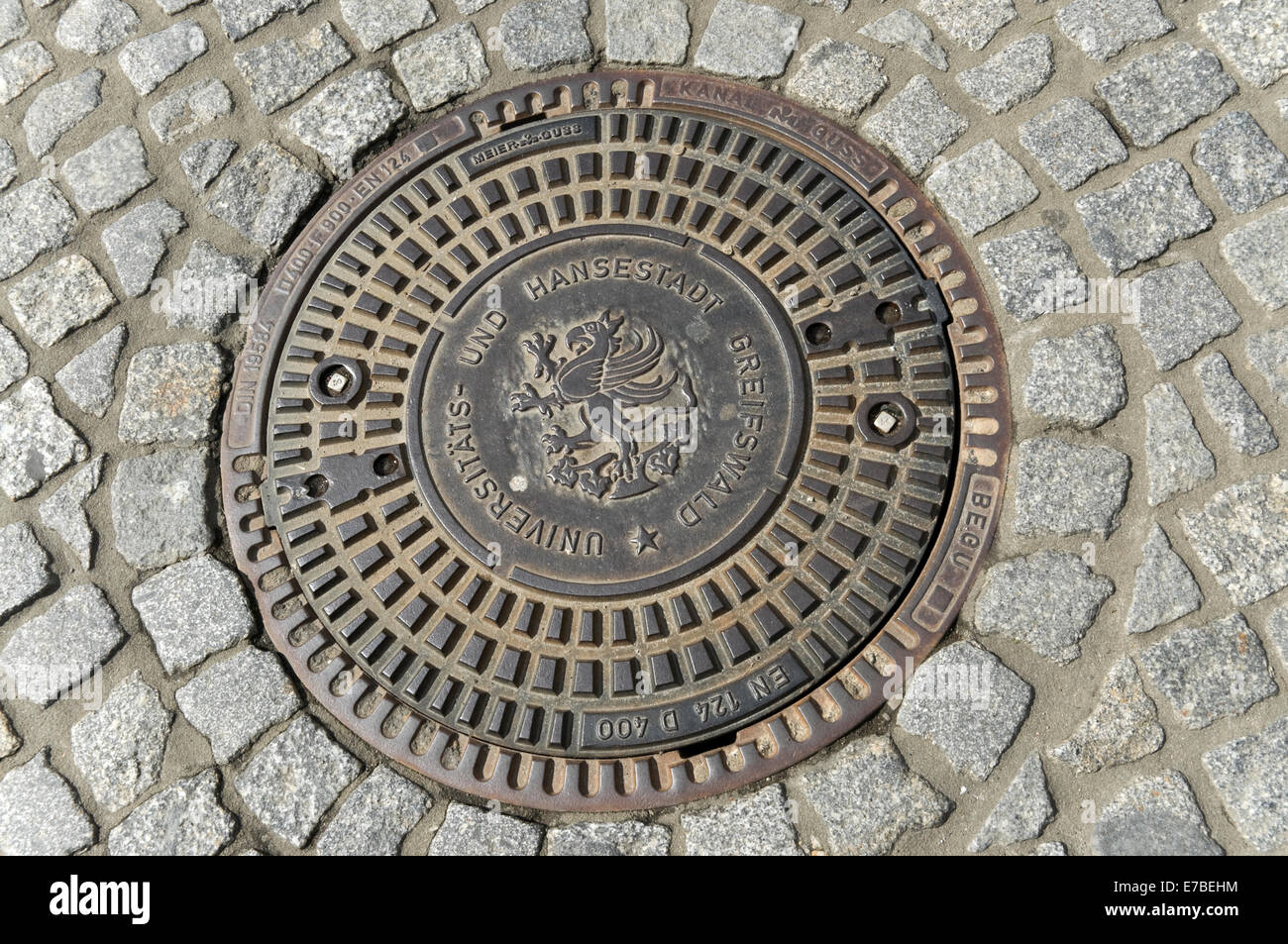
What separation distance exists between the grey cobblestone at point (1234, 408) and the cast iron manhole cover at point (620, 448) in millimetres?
523

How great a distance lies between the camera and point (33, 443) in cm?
292

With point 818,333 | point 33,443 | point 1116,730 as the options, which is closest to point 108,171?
point 33,443

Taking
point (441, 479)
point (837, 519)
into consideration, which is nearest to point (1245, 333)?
point (837, 519)

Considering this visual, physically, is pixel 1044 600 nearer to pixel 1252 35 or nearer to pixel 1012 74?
pixel 1012 74

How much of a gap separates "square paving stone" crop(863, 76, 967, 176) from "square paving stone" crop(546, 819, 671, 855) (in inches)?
78.9

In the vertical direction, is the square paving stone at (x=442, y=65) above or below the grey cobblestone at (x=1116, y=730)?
above

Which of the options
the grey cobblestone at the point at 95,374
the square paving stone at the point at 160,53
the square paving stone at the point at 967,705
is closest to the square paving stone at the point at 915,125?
the square paving stone at the point at 967,705

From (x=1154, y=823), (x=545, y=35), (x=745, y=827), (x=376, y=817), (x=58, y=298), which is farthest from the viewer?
(x=545, y=35)

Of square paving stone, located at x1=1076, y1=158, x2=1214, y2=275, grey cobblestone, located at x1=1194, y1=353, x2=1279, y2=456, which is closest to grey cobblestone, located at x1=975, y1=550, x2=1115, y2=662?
grey cobblestone, located at x1=1194, y1=353, x2=1279, y2=456

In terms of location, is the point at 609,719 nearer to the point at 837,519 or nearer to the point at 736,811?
the point at 736,811

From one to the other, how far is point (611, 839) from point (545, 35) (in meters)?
2.47

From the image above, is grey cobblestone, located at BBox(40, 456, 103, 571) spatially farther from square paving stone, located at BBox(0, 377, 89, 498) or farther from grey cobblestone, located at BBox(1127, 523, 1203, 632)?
grey cobblestone, located at BBox(1127, 523, 1203, 632)

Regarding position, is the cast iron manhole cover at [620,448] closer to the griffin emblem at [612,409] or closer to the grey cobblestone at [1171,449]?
the griffin emblem at [612,409]

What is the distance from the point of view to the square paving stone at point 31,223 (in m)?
3.13
